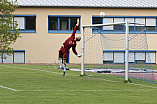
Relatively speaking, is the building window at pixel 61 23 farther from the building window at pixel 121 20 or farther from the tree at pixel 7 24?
A: the tree at pixel 7 24

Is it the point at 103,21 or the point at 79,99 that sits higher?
the point at 103,21

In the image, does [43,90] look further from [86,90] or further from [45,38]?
[45,38]

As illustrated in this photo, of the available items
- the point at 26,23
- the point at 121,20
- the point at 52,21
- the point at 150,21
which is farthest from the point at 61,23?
the point at 150,21

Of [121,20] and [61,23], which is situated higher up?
[121,20]

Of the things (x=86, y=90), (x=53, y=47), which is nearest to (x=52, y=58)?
(x=53, y=47)

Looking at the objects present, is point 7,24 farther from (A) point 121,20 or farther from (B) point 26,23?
(A) point 121,20

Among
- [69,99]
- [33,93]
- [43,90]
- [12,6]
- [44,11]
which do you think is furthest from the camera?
[44,11]

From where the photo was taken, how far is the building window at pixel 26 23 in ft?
131

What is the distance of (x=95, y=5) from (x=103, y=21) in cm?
189

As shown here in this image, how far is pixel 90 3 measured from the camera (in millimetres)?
41219

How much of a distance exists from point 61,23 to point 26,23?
3.50 m

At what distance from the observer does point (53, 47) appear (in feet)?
132

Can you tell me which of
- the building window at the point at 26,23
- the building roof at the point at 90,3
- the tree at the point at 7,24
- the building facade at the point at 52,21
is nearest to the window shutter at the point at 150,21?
the building facade at the point at 52,21

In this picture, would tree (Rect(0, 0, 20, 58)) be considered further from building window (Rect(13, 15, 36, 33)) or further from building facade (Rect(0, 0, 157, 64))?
building facade (Rect(0, 0, 157, 64))
